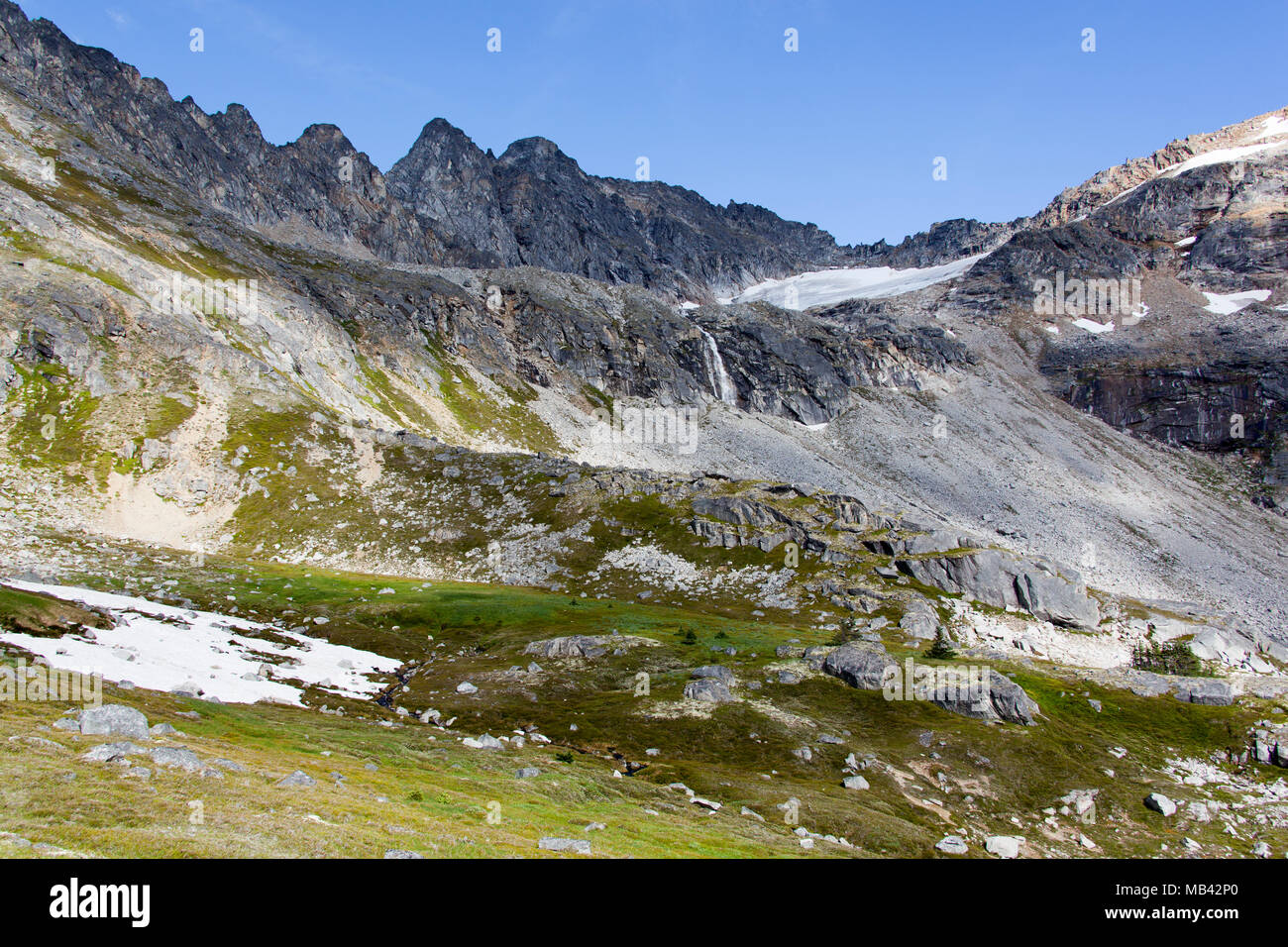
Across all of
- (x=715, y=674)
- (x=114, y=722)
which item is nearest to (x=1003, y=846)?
(x=715, y=674)

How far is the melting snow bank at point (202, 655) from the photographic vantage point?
30156 mm

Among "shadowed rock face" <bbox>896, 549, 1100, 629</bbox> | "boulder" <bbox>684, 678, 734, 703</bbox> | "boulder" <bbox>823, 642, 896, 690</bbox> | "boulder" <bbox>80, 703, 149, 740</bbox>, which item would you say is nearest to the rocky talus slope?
"boulder" <bbox>823, 642, 896, 690</bbox>

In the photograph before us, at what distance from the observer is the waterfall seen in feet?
614

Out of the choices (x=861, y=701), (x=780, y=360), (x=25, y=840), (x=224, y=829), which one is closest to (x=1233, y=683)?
(x=861, y=701)

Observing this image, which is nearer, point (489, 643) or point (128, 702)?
point (128, 702)

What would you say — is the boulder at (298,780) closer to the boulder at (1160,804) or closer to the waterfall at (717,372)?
the boulder at (1160,804)

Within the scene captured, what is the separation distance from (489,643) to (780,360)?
15622 cm

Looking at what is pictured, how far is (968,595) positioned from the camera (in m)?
66.7

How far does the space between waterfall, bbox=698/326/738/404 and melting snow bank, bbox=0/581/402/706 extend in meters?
151

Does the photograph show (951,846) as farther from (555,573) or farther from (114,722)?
(555,573)

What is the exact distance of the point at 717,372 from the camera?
19038 centimetres

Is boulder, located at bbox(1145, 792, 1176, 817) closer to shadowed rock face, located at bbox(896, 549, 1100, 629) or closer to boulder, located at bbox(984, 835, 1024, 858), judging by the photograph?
boulder, located at bbox(984, 835, 1024, 858)

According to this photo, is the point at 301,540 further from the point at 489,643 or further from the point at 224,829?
the point at 224,829
